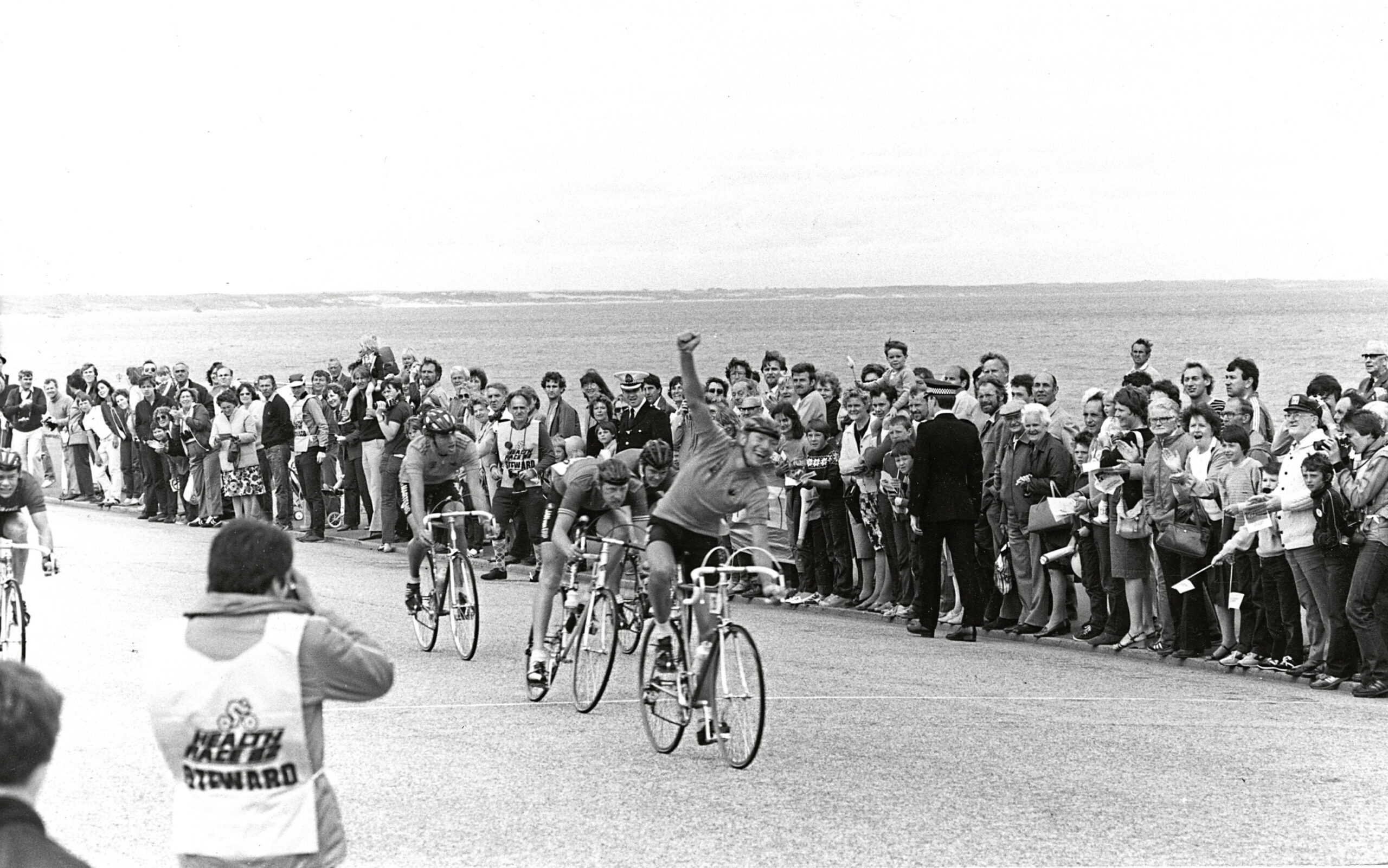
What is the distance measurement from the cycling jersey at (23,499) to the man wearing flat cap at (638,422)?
661cm

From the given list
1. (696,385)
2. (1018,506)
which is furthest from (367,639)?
(1018,506)

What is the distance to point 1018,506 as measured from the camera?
14.2 m

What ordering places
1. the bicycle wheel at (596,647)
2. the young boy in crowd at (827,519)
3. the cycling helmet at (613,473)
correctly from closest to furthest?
the bicycle wheel at (596,647) < the cycling helmet at (613,473) < the young boy in crowd at (827,519)

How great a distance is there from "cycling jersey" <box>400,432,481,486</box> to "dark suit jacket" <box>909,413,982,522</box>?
3.94m

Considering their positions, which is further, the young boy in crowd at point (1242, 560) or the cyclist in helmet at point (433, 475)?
the cyclist in helmet at point (433, 475)

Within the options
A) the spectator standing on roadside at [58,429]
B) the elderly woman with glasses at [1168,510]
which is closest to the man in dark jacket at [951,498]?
the elderly woman with glasses at [1168,510]

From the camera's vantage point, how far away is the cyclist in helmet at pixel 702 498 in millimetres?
9484

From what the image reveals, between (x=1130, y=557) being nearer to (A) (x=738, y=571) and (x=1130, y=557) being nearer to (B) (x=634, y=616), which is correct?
(B) (x=634, y=616)

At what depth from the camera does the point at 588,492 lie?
11.0 meters

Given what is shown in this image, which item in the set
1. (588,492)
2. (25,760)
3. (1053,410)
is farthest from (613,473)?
(25,760)

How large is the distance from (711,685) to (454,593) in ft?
14.0

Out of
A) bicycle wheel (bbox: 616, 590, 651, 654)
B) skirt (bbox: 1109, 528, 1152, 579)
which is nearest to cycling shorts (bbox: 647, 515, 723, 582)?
bicycle wheel (bbox: 616, 590, 651, 654)

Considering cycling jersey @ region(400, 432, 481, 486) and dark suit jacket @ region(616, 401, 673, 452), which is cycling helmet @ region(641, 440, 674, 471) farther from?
dark suit jacket @ region(616, 401, 673, 452)

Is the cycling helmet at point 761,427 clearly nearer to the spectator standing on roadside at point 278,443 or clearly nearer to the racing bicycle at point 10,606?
the racing bicycle at point 10,606
